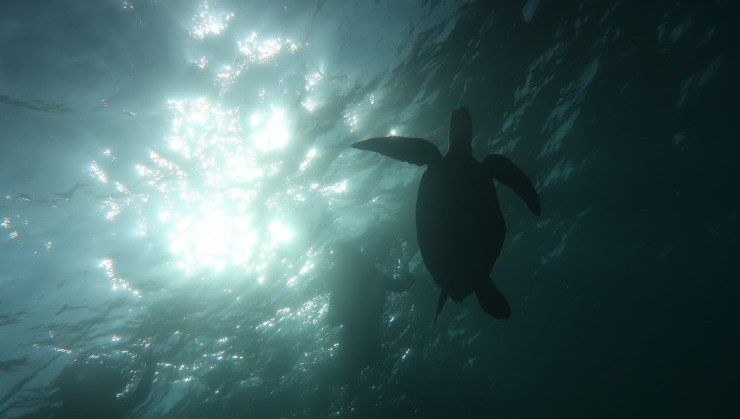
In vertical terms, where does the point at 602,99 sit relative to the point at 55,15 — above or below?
below

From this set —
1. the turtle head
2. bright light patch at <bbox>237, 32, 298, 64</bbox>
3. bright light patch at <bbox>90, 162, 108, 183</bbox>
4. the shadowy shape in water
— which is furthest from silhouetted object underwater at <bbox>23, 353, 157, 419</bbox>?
the turtle head

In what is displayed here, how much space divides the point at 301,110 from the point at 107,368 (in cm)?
1288

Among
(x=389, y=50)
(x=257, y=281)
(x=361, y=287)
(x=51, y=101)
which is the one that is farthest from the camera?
(x=361, y=287)

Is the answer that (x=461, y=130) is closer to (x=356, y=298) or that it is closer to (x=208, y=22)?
(x=208, y=22)

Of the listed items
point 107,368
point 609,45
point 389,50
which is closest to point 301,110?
point 389,50

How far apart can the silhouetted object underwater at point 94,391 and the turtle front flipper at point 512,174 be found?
51.2ft

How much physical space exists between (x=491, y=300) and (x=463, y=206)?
137 cm

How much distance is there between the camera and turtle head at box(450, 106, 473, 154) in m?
4.93

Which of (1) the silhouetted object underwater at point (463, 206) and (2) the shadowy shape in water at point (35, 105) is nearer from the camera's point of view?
(1) the silhouetted object underwater at point (463, 206)

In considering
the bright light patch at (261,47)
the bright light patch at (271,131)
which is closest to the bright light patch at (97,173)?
the bright light patch at (271,131)

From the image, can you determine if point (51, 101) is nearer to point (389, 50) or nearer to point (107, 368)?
point (389, 50)

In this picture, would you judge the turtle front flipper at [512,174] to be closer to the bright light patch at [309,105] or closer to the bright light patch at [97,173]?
the bright light patch at [309,105]

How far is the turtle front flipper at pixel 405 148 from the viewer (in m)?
5.04

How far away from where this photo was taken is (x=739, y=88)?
11586mm
